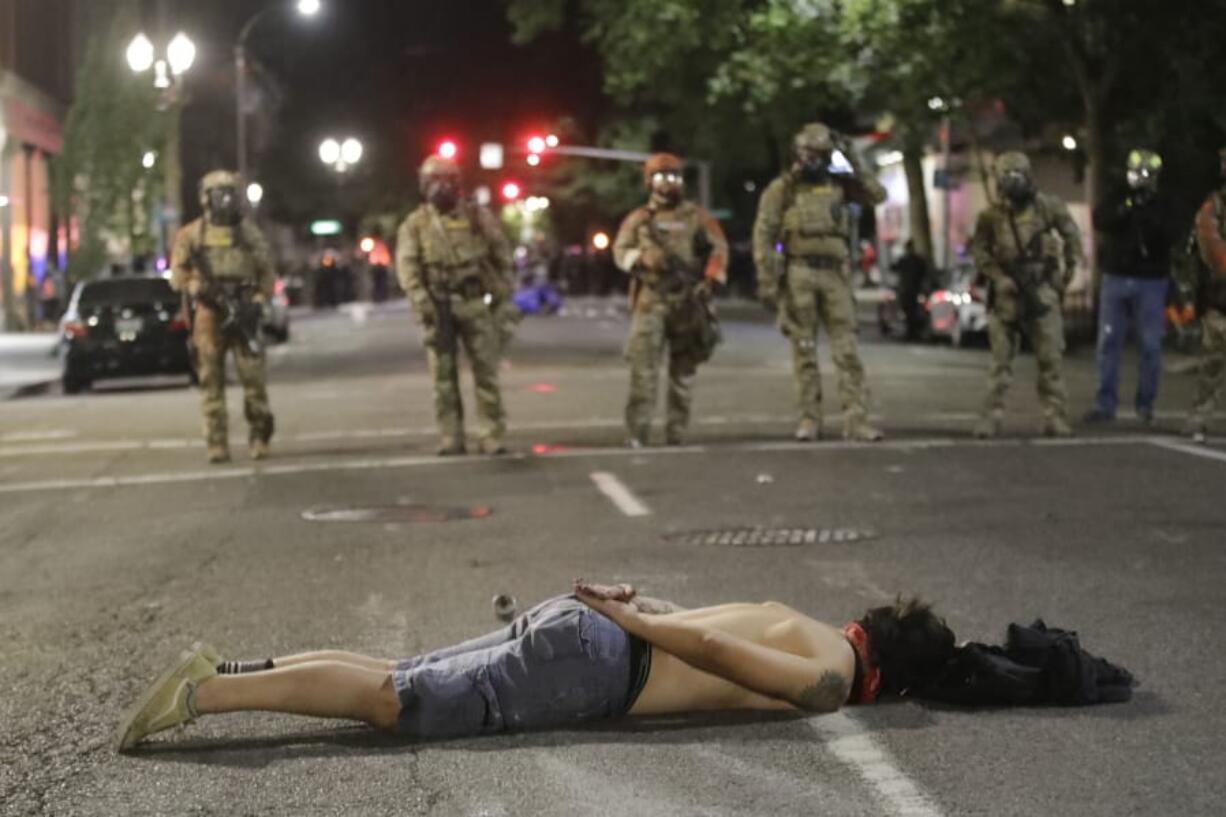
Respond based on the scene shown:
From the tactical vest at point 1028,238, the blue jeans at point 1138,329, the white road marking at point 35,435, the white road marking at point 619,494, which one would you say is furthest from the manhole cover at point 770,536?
the white road marking at point 35,435

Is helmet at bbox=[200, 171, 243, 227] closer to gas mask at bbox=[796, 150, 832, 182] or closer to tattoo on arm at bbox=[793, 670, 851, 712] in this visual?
gas mask at bbox=[796, 150, 832, 182]

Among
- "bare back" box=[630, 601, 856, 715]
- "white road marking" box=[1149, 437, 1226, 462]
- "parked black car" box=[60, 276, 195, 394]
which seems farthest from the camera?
"parked black car" box=[60, 276, 195, 394]

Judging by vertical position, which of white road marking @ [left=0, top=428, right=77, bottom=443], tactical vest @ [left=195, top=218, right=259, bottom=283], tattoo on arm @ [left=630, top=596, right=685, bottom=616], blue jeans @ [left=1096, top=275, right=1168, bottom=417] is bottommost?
white road marking @ [left=0, top=428, right=77, bottom=443]

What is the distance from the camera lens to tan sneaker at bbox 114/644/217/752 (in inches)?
232

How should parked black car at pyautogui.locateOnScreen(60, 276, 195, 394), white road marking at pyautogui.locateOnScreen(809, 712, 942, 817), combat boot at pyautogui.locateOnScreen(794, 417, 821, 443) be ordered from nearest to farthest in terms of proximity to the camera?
white road marking at pyautogui.locateOnScreen(809, 712, 942, 817)
combat boot at pyautogui.locateOnScreen(794, 417, 821, 443)
parked black car at pyautogui.locateOnScreen(60, 276, 195, 394)

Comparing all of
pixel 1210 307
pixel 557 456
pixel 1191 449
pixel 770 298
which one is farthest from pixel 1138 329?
pixel 557 456

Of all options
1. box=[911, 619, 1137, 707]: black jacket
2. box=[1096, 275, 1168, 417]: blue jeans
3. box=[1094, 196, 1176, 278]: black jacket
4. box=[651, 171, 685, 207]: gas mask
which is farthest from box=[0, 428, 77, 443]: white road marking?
box=[911, 619, 1137, 707]: black jacket

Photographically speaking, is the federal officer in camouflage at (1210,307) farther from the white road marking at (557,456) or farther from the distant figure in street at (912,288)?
the distant figure in street at (912,288)

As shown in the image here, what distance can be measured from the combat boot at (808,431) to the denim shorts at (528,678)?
9069mm

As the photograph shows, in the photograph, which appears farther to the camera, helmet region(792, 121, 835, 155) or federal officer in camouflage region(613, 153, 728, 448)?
federal officer in camouflage region(613, 153, 728, 448)

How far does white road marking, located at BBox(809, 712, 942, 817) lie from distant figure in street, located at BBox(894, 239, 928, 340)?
101 ft

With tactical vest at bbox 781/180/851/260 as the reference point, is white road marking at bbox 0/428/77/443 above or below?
below

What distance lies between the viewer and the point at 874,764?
5777 mm

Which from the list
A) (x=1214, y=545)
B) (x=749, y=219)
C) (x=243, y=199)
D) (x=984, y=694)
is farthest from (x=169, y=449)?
(x=749, y=219)
